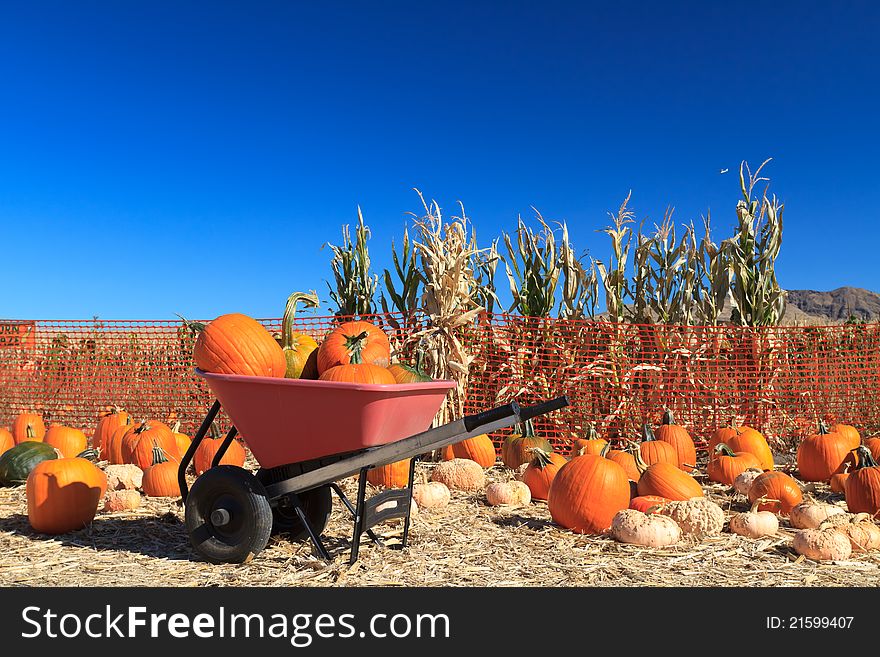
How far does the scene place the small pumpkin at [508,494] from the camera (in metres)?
4.60

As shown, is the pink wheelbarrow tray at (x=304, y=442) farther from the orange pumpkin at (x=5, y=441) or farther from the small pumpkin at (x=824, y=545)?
the orange pumpkin at (x=5, y=441)

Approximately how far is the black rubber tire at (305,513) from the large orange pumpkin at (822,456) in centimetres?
384

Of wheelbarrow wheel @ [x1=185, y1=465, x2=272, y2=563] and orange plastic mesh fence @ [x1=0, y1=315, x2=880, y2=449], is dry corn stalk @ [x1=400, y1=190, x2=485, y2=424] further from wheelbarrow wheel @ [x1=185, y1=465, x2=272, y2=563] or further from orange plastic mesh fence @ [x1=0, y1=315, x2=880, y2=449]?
wheelbarrow wheel @ [x1=185, y1=465, x2=272, y2=563]

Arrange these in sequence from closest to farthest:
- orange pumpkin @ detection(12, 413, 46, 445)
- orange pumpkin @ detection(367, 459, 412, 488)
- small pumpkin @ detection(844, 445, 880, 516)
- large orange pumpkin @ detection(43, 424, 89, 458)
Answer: small pumpkin @ detection(844, 445, 880, 516) < orange pumpkin @ detection(367, 459, 412, 488) < large orange pumpkin @ detection(43, 424, 89, 458) < orange pumpkin @ detection(12, 413, 46, 445)

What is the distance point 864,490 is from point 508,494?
2.12 metres

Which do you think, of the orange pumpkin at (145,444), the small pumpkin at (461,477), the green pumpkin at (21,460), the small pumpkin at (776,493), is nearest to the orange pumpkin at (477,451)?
the small pumpkin at (461,477)

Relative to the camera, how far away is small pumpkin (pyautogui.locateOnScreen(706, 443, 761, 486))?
5.36m

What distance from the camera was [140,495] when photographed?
492cm

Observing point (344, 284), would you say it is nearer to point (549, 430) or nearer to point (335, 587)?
point (549, 430)

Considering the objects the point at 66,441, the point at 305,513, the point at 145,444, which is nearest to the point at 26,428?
the point at 66,441

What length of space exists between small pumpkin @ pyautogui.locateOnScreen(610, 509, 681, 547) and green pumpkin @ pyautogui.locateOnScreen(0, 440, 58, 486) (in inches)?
168

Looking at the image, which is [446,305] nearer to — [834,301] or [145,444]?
[145,444]

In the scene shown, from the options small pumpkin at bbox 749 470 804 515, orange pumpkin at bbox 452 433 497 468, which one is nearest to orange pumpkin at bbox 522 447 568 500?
orange pumpkin at bbox 452 433 497 468

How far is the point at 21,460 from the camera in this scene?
5.45 metres
